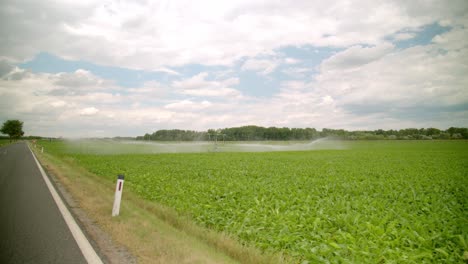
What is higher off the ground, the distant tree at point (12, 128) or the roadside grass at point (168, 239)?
the distant tree at point (12, 128)

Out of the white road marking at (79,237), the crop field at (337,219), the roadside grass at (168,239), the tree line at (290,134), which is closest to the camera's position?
the white road marking at (79,237)

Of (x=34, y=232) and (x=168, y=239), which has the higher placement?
(x=34, y=232)

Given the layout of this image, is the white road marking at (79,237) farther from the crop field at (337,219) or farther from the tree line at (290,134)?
the tree line at (290,134)

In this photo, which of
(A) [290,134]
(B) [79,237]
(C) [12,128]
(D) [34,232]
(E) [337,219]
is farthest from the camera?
(A) [290,134]

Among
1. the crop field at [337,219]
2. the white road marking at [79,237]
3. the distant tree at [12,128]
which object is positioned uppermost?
the distant tree at [12,128]

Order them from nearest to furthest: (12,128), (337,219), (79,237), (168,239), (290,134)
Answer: (79,237) → (168,239) → (337,219) → (12,128) → (290,134)

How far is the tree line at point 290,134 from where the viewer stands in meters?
113

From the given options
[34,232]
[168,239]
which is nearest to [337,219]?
[168,239]

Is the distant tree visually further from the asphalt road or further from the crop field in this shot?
the crop field

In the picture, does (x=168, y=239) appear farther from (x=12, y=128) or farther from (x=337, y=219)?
(x=12, y=128)

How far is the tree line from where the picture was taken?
113 metres

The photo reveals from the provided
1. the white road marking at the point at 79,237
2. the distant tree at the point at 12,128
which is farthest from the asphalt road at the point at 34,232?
the distant tree at the point at 12,128

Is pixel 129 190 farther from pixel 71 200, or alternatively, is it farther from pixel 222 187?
pixel 222 187

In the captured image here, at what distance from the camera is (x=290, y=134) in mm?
161125
